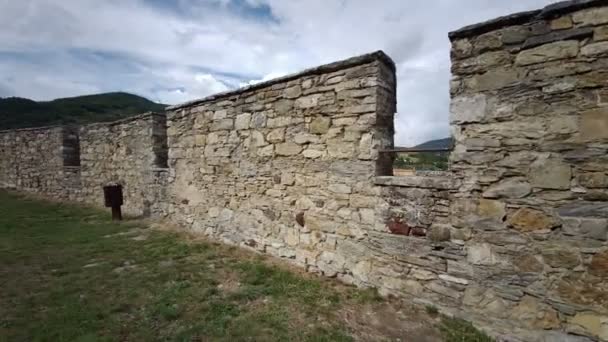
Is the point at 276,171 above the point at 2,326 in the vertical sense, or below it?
above

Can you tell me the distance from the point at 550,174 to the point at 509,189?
30cm

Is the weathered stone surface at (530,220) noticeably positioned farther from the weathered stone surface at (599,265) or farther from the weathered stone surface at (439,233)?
the weathered stone surface at (439,233)

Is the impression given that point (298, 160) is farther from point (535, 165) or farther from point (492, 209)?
point (535, 165)

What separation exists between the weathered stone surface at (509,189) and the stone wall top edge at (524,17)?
1.29 meters

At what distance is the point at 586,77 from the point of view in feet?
8.10

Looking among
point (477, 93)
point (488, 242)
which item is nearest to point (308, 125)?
point (477, 93)

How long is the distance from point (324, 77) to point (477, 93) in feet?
5.76

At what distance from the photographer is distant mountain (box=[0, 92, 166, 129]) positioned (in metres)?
19.7

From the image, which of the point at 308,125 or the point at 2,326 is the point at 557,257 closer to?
the point at 308,125

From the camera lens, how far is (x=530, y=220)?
8.81 ft

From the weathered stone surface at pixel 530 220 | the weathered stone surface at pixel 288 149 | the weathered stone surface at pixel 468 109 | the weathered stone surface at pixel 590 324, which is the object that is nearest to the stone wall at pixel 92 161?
the weathered stone surface at pixel 288 149

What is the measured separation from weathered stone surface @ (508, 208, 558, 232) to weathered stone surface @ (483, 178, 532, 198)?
0.45 feet

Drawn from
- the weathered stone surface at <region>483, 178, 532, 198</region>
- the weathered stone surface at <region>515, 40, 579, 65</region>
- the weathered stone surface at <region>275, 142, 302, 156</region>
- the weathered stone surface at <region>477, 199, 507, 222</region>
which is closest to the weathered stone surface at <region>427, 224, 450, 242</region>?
the weathered stone surface at <region>477, 199, 507, 222</region>

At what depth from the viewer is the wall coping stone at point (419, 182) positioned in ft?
10.2
